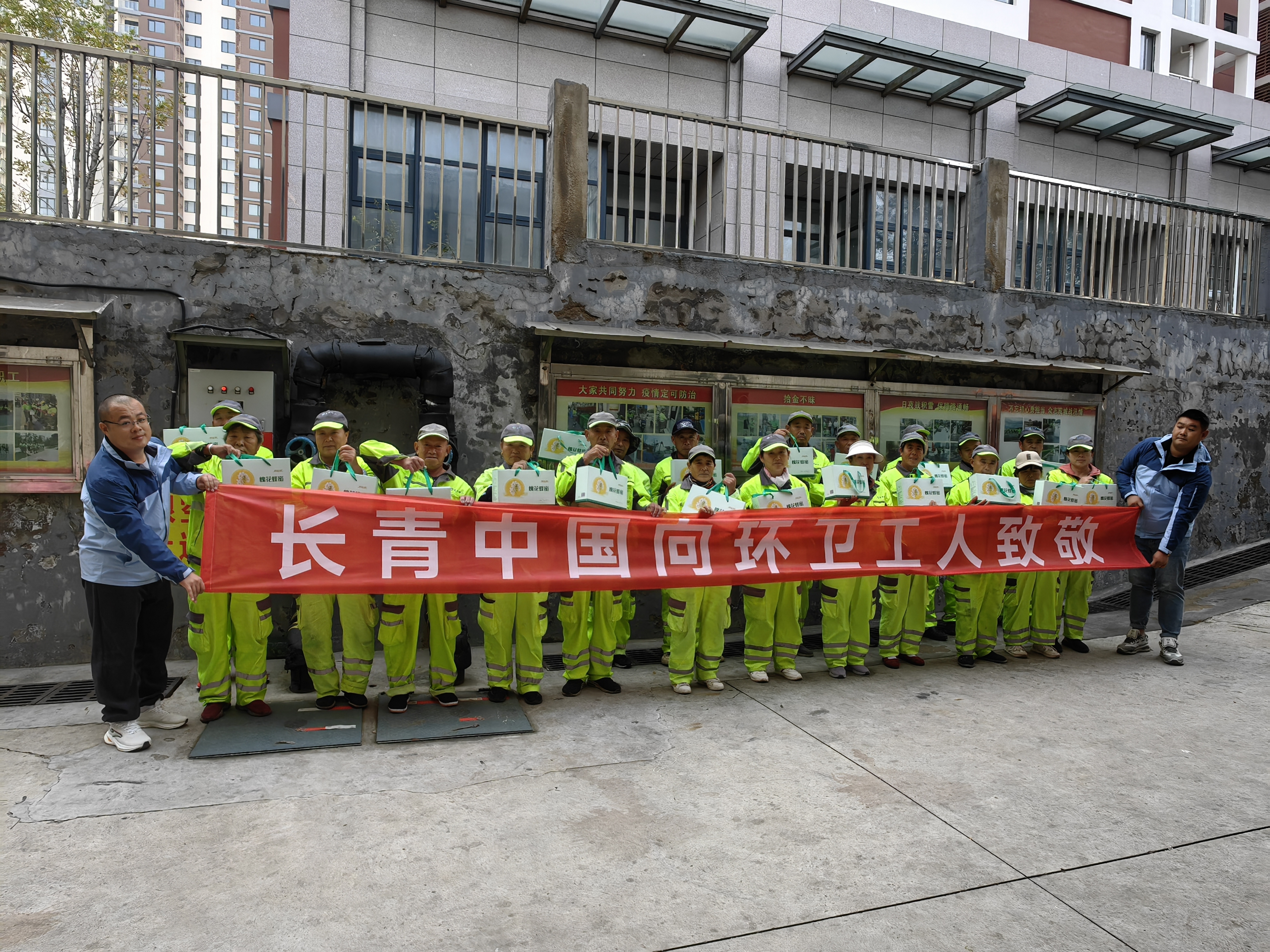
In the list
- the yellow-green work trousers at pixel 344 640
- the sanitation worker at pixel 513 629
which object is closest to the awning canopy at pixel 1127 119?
the sanitation worker at pixel 513 629

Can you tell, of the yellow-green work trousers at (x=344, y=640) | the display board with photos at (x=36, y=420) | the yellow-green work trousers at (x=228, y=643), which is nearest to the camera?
the yellow-green work trousers at (x=228, y=643)

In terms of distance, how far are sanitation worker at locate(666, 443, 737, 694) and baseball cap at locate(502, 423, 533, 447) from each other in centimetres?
119

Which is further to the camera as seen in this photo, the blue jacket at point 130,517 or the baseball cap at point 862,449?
the baseball cap at point 862,449

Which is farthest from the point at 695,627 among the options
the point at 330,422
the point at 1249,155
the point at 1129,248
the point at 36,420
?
the point at 1249,155

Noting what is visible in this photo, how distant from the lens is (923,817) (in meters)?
3.57

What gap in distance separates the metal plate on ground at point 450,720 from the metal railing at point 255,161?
12.5 ft

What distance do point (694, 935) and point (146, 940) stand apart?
74.2 inches

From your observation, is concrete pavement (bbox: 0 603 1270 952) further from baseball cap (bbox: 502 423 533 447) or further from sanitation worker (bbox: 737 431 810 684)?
baseball cap (bbox: 502 423 533 447)

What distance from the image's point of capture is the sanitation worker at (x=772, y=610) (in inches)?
223

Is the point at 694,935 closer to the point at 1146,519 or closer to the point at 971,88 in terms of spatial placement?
the point at 1146,519

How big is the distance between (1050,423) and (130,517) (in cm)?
905

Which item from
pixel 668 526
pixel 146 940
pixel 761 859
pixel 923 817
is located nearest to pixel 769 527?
pixel 668 526

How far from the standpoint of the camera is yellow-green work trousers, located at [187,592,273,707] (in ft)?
15.3

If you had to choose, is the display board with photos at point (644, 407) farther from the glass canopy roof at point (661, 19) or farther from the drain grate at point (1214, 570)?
the glass canopy roof at point (661, 19)
